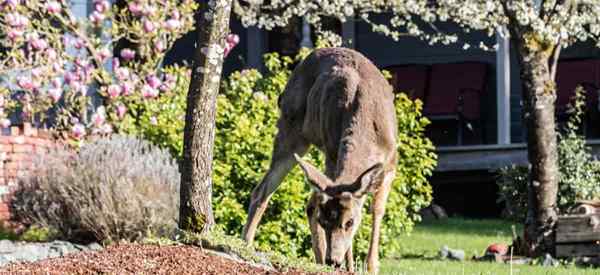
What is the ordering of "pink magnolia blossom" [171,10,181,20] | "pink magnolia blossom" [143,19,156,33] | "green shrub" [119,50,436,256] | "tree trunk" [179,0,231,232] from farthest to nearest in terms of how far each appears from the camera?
→ "pink magnolia blossom" [171,10,181,20] < "pink magnolia blossom" [143,19,156,33] < "green shrub" [119,50,436,256] < "tree trunk" [179,0,231,232]

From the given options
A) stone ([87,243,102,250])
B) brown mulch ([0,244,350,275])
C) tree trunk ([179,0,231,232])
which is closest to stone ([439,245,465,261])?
stone ([87,243,102,250])

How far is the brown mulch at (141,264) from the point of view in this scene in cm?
688

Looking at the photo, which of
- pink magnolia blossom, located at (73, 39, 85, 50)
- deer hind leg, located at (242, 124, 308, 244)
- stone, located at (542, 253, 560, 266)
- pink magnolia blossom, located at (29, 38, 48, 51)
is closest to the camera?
deer hind leg, located at (242, 124, 308, 244)

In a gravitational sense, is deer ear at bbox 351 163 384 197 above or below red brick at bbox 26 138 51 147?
below

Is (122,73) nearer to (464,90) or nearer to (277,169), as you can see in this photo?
(277,169)

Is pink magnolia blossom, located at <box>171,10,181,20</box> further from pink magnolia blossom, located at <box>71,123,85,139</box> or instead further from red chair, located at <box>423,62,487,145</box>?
red chair, located at <box>423,62,487,145</box>

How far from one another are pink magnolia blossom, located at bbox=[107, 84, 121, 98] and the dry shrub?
6.06 ft

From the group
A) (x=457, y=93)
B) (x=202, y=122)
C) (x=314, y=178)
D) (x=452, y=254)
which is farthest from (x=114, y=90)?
(x=457, y=93)

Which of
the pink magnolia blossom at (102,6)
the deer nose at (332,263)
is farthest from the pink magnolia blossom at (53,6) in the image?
the deer nose at (332,263)

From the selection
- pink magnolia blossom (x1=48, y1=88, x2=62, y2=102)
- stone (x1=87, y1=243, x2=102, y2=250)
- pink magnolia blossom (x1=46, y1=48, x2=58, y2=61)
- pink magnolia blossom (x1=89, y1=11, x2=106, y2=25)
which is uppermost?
pink magnolia blossom (x1=89, y1=11, x2=106, y2=25)

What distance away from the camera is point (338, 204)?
9.23 metres

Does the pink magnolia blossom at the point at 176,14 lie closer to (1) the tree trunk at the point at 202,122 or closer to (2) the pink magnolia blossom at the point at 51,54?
(2) the pink magnolia blossom at the point at 51,54

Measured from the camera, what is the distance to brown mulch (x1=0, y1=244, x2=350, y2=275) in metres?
6.88

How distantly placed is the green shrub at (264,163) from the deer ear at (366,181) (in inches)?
113
